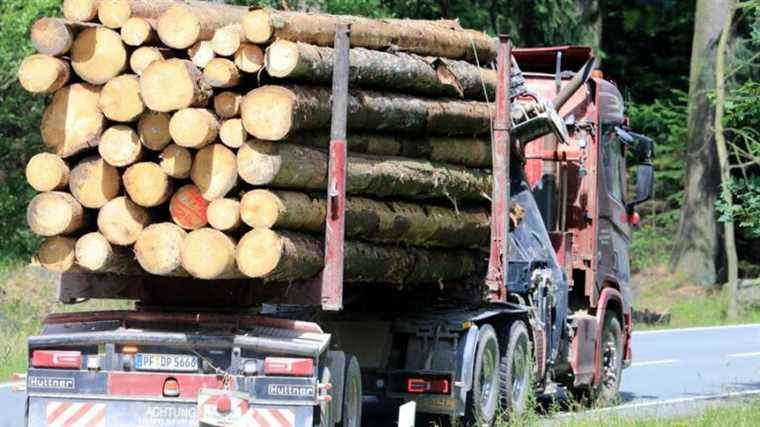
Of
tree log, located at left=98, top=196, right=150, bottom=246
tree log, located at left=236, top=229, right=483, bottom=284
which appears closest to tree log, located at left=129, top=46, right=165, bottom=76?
tree log, located at left=98, top=196, right=150, bottom=246

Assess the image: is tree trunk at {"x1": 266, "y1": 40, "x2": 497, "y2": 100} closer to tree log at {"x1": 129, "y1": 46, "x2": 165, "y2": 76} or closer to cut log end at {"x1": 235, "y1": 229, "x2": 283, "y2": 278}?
tree log at {"x1": 129, "y1": 46, "x2": 165, "y2": 76}

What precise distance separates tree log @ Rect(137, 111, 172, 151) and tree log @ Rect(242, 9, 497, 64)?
765mm

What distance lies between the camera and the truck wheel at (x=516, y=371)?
45.7 feet

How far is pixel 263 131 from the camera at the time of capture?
10.2m

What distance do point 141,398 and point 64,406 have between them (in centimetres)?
54

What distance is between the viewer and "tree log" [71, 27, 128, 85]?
10.6m

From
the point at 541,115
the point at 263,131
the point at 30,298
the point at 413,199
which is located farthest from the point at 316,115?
the point at 30,298

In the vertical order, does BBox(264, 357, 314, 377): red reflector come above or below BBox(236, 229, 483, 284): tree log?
below

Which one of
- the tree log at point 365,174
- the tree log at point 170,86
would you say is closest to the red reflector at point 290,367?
the tree log at point 365,174

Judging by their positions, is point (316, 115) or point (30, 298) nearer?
point (316, 115)

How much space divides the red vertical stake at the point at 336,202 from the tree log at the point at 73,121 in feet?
5.01

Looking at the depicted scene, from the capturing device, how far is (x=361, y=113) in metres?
11.4

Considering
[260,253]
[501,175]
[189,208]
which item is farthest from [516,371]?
[189,208]

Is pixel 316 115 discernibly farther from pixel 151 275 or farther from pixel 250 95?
pixel 151 275
